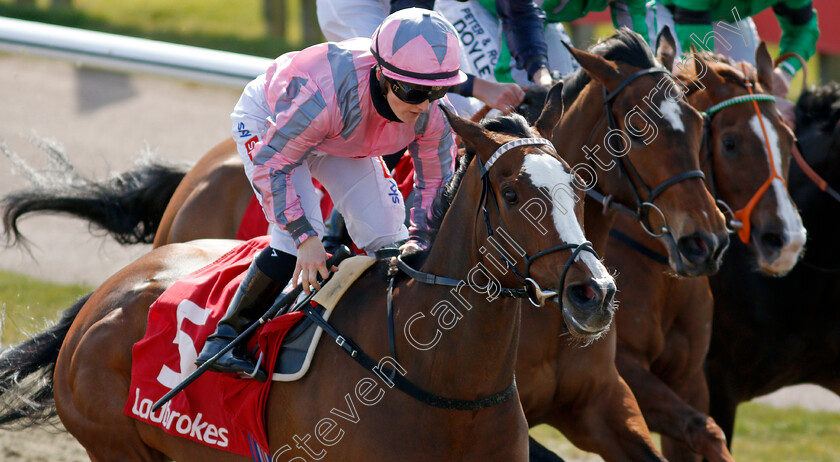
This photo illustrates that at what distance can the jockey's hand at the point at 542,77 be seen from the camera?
4066mm

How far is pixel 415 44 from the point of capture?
9.17 ft

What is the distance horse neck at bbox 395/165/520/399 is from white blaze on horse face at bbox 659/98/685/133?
41.3 inches

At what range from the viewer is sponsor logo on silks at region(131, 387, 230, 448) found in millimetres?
3189

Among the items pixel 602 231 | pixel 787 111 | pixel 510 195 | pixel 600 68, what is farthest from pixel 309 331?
pixel 787 111

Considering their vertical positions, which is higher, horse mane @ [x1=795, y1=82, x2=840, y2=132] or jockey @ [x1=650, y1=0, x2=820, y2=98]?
jockey @ [x1=650, y1=0, x2=820, y2=98]

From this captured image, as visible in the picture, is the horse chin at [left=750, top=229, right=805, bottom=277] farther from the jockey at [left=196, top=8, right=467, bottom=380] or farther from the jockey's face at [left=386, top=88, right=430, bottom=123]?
the jockey's face at [left=386, top=88, right=430, bottom=123]

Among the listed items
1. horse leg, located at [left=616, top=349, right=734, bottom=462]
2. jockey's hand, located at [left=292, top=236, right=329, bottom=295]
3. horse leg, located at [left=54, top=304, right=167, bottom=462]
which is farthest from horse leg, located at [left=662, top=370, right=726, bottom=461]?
horse leg, located at [left=54, top=304, right=167, bottom=462]

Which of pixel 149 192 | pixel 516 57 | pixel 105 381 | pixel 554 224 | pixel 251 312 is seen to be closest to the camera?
pixel 554 224

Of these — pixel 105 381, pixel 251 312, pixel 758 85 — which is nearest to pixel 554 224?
pixel 251 312

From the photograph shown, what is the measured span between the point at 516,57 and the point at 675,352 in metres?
1.47

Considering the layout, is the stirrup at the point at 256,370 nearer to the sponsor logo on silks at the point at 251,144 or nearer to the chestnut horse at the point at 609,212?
the sponsor logo on silks at the point at 251,144

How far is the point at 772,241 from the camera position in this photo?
4055mm

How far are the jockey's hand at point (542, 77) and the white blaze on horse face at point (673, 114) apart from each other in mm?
635

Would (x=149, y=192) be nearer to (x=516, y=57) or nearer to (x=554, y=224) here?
(x=516, y=57)
